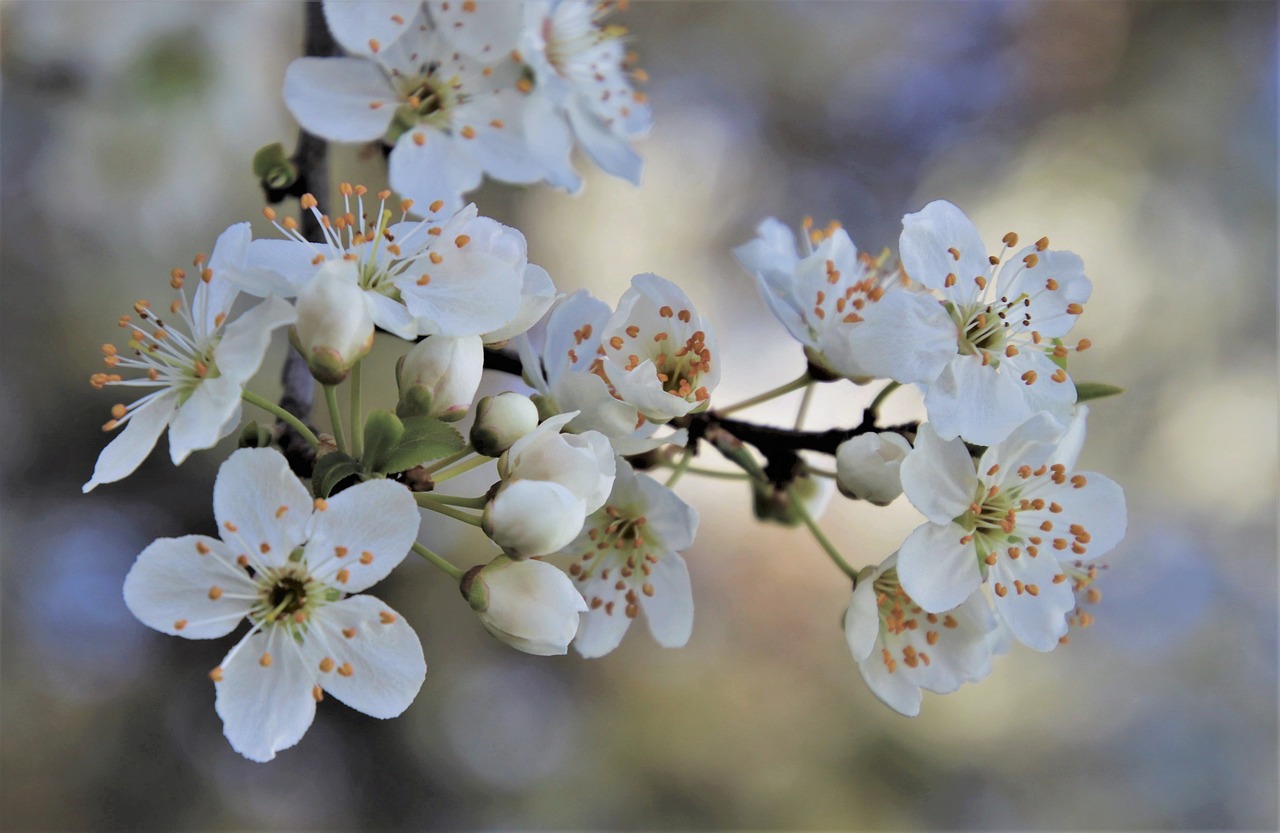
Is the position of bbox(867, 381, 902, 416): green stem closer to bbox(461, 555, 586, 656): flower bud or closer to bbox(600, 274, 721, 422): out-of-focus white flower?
bbox(600, 274, 721, 422): out-of-focus white flower

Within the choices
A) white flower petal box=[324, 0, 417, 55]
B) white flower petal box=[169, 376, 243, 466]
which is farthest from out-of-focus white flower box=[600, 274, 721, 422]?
white flower petal box=[324, 0, 417, 55]

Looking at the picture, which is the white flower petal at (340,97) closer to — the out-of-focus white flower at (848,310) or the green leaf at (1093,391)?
the out-of-focus white flower at (848,310)

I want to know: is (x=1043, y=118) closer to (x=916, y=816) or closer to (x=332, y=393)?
(x=916, y=816)

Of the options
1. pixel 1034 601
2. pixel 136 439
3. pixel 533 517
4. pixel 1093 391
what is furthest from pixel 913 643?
pixel 136 439

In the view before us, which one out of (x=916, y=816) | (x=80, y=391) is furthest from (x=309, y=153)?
(x=916, y=816)

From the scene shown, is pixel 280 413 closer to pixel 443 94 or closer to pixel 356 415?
pixel 356 415

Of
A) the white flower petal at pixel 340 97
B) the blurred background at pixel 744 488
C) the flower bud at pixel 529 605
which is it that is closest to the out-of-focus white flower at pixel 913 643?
the flower bud at pixel 529 605
